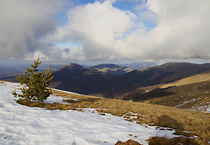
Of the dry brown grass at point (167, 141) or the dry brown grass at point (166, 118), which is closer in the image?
the dry brown grass at point (167, 141)

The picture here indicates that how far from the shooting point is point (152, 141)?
6.38 metres

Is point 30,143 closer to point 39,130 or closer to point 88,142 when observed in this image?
point 39,130

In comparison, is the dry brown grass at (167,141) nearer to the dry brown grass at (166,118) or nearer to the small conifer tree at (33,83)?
the dry brown grass at (166,118)

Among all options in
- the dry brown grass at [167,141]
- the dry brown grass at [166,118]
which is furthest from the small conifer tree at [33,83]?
the dry brown grass at [167,141]

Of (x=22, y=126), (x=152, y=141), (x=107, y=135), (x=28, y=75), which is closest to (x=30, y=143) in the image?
(x=22, y=126)

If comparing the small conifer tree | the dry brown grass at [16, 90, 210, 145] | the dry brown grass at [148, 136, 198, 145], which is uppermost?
the small conifer tree

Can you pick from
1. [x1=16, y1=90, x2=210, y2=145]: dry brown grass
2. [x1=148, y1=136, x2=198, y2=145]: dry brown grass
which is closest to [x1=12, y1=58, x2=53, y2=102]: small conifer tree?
[x1=16, y1=90, x2=210, y2=145]: dry brown grass

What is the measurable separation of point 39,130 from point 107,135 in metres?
4.53

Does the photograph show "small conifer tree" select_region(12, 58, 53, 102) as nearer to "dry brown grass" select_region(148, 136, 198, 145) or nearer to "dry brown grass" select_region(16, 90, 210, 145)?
"dry brown grass" select_region(16, 90, 210, 145)

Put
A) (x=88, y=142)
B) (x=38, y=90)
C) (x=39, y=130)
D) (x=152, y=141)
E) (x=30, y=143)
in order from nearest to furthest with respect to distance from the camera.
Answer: (x=30, y=143) < (x=88, y=142) < (x=152, y=141) < (x=39, y=130) < (x=38, y=90)

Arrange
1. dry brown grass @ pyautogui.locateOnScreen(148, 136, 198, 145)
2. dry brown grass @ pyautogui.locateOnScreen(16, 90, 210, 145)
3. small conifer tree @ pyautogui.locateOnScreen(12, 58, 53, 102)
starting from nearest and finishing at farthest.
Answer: dry brown grass @ pyautogui.locateOnScreen(148, 136, 198, 145) → dry brown grass @ pyautogui.locateOnScreen(16, 90, 210, 145) → small conifer tree @ pyautogui.locateOnScreen(12, 58, 53, 102)

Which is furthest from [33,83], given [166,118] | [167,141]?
[166,118]

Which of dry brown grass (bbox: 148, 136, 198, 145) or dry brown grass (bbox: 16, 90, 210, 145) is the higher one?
dry brown grass (bbox: 148, 136, 198, 145)

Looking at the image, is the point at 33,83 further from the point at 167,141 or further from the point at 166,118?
the point at 166,118
